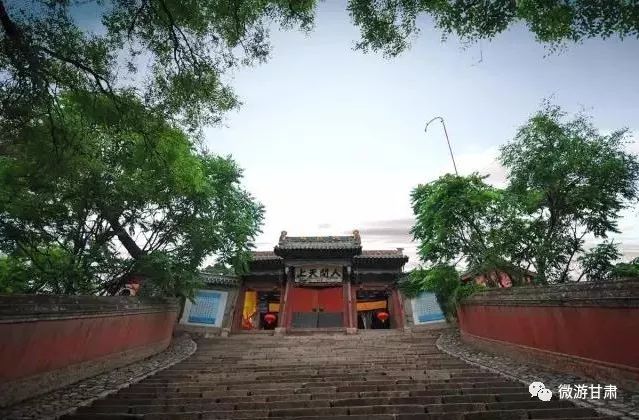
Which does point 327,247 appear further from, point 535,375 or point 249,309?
point 535,375

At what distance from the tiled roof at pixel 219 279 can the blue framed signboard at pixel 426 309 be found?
1010 cm

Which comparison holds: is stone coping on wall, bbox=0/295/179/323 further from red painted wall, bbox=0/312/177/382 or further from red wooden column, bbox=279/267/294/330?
red wooden column, bbox=279/267/294/330

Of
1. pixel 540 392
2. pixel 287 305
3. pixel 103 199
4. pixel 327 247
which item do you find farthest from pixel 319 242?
pixel 540 392

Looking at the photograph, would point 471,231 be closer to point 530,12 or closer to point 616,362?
point 616,362

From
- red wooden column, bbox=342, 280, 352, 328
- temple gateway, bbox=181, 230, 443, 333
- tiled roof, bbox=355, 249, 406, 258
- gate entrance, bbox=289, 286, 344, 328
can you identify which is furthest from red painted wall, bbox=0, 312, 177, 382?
tiled roof, bbox=355, 249, 406, 258

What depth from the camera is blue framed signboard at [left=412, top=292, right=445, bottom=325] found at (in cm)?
1648

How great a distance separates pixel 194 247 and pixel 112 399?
18.1ft

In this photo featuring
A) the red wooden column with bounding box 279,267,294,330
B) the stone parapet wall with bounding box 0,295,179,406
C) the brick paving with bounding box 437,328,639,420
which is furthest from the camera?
the red wooden column with bounding box 279,267,294,330

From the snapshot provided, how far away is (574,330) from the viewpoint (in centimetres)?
636

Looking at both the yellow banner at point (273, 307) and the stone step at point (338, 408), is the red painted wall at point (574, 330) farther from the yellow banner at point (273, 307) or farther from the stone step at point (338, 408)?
the yellow banner at point (273, 307)

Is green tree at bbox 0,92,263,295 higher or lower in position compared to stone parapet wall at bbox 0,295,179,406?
higher

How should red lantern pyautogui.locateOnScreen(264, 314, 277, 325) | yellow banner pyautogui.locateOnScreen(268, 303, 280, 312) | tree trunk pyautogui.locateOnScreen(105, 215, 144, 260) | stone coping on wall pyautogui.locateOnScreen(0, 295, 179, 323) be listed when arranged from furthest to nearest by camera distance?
1. yellow banner pyautogui.locateOnScreen(268, 303, 280, 312)
2. red lantern pyautogui.locateOnScreen(264, 314, 277, 325)
3. tree trunk pyautogui.locateOnScreen(105, 215, 144, 260)
4. stone coping on wall pyautogui.locateOnScreen(0, 295, 179, 323)

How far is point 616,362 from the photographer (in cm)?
534

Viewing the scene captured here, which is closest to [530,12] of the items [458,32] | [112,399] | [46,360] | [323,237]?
[458,32]
